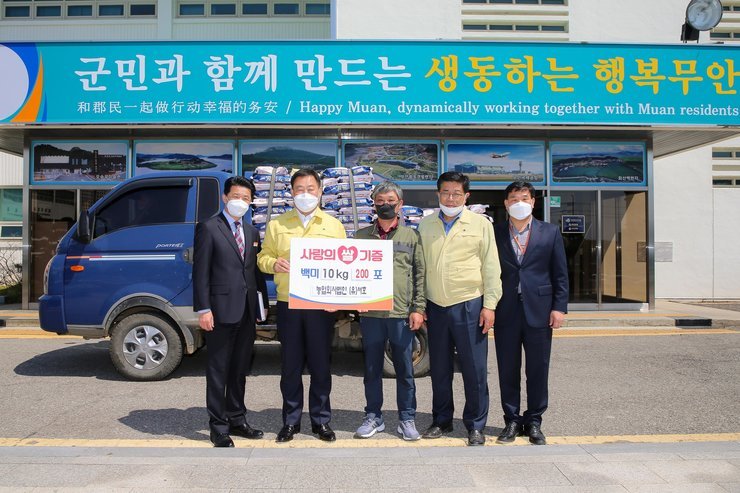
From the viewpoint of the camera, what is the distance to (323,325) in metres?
4.55

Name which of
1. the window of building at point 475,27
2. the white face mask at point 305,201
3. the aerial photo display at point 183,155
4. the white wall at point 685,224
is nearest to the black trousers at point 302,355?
the white face mask at point 305,201

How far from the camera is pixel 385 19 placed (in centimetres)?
1465

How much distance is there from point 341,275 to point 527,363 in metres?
1.61

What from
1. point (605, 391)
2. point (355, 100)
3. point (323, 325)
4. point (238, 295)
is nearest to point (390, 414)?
point (323, 325)

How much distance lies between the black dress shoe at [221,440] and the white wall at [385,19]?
474 inches

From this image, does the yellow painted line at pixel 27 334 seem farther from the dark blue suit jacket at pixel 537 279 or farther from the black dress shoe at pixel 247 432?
the dark blue suit jacket at pixel 537 279

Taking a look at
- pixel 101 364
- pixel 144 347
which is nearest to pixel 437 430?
pixel 144 347

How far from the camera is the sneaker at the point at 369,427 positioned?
15.0 feet

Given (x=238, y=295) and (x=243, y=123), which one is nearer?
(x=238, y=295)

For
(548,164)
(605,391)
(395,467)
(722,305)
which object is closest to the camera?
(395,467)

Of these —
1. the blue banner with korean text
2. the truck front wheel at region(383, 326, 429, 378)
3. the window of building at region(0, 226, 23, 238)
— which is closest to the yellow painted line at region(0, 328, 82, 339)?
the blue banner with korean text

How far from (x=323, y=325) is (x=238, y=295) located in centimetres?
70

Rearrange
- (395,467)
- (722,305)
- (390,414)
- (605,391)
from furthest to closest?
(722,305)
(605,391)
(390,414)
(395,467)

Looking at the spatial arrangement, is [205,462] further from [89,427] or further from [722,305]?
[722,305]
